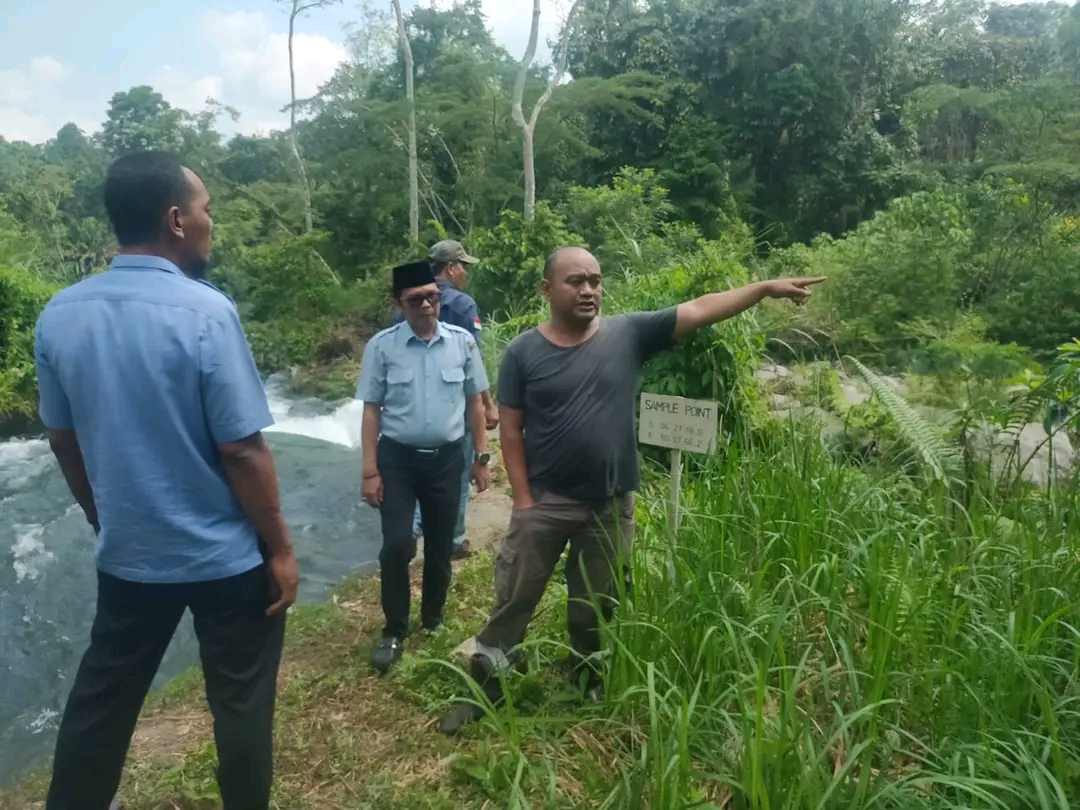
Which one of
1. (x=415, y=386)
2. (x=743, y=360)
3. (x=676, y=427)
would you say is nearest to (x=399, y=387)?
(x=415, y=386)

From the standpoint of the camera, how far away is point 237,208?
19.9 metres

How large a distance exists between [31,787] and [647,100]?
694 inches

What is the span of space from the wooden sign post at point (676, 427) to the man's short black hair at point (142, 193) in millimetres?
1612

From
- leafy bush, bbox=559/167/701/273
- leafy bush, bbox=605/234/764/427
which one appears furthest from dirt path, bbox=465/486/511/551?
leafy bush, bbox=559/167/701/273

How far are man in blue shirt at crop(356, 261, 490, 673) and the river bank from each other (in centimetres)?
21

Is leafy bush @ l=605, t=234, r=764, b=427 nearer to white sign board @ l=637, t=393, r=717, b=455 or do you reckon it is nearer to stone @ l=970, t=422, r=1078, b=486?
stone @ l=970, t=422, r=1078, b=486

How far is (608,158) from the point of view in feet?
62.7

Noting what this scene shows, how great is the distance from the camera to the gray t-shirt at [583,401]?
2605 millimetres

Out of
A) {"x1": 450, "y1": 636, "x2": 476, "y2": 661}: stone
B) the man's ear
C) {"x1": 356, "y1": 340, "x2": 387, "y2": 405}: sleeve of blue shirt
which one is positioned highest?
the man's ear

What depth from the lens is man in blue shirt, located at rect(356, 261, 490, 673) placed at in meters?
3.27

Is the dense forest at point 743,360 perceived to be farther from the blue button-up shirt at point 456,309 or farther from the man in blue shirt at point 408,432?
the blue button-up shirt at point 456,309

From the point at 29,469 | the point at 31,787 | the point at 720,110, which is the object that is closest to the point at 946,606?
the point at 31,787

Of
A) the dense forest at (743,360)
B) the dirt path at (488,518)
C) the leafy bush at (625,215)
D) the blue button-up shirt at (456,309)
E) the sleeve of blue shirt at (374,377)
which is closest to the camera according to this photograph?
the dense forest at (743,360)

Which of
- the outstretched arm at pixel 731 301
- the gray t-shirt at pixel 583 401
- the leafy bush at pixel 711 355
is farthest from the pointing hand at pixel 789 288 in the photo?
the leafy bush at pixel 711 355
